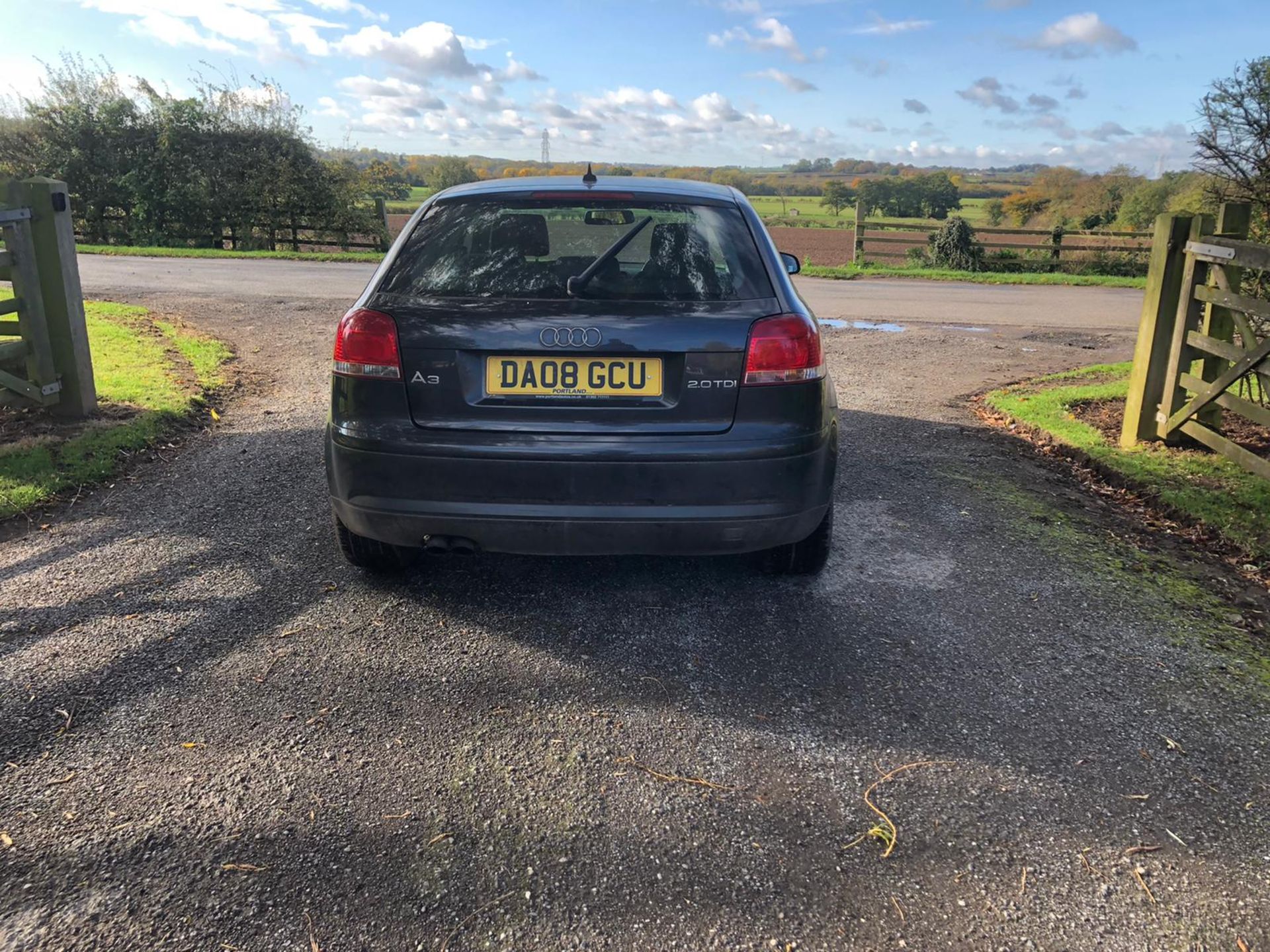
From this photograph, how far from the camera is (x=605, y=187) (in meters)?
3.85

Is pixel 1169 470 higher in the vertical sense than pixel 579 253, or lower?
lower

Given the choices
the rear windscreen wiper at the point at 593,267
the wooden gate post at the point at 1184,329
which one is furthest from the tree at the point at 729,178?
the rear windscreen wiper at the point at 593,267

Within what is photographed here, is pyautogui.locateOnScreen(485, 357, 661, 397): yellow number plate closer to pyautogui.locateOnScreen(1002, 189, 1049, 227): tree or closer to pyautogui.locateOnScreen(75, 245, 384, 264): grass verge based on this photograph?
pyautogui.locateOnScreen(75, 245, 384, 264): grass verge

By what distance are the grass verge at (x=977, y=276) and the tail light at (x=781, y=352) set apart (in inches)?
706

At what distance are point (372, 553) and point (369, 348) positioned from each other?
101 cm

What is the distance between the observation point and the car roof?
381cm

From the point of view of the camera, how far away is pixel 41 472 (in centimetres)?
531

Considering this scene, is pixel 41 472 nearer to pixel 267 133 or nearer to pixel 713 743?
pixel 713 743

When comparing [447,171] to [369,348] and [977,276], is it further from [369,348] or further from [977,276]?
[369,348]

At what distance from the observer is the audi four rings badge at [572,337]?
3303 mm

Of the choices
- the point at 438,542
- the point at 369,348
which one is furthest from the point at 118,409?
the point at 438,542

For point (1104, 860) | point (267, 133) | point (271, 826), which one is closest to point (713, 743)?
point (1104, 860)

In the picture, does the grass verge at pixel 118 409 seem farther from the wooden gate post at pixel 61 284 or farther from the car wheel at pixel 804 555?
the car wheel at pixel 804 555

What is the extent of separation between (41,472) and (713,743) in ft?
14.7
